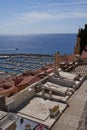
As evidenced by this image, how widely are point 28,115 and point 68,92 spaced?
13.8 feet

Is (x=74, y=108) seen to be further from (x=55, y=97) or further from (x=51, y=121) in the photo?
(x=51, y=121)

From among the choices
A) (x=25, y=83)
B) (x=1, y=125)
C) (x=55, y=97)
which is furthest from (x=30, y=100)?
(x=1, y=125)

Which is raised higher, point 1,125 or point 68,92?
point 1,125

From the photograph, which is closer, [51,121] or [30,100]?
[51,121]

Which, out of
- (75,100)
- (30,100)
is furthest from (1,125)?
(75,100)

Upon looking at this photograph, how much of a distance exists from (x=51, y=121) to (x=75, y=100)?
11.1 feet

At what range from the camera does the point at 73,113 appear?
39.8 ft

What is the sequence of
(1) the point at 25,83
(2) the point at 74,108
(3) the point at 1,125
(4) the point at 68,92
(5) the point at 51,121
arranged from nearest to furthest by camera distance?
(3) the point at 1,125, (5) the point at 51,121, (2) the point at 74,108, (4) the point at 68,92, (1) the point at 25,83

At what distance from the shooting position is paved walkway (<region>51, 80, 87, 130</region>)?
1075 cm

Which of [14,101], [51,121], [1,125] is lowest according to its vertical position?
[51,121]

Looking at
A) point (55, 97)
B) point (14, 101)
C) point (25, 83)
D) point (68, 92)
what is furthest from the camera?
point (25, 83)

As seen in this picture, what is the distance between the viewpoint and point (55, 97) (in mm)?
13719

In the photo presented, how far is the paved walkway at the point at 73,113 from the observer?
1075 centimetres

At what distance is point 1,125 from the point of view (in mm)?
5352
